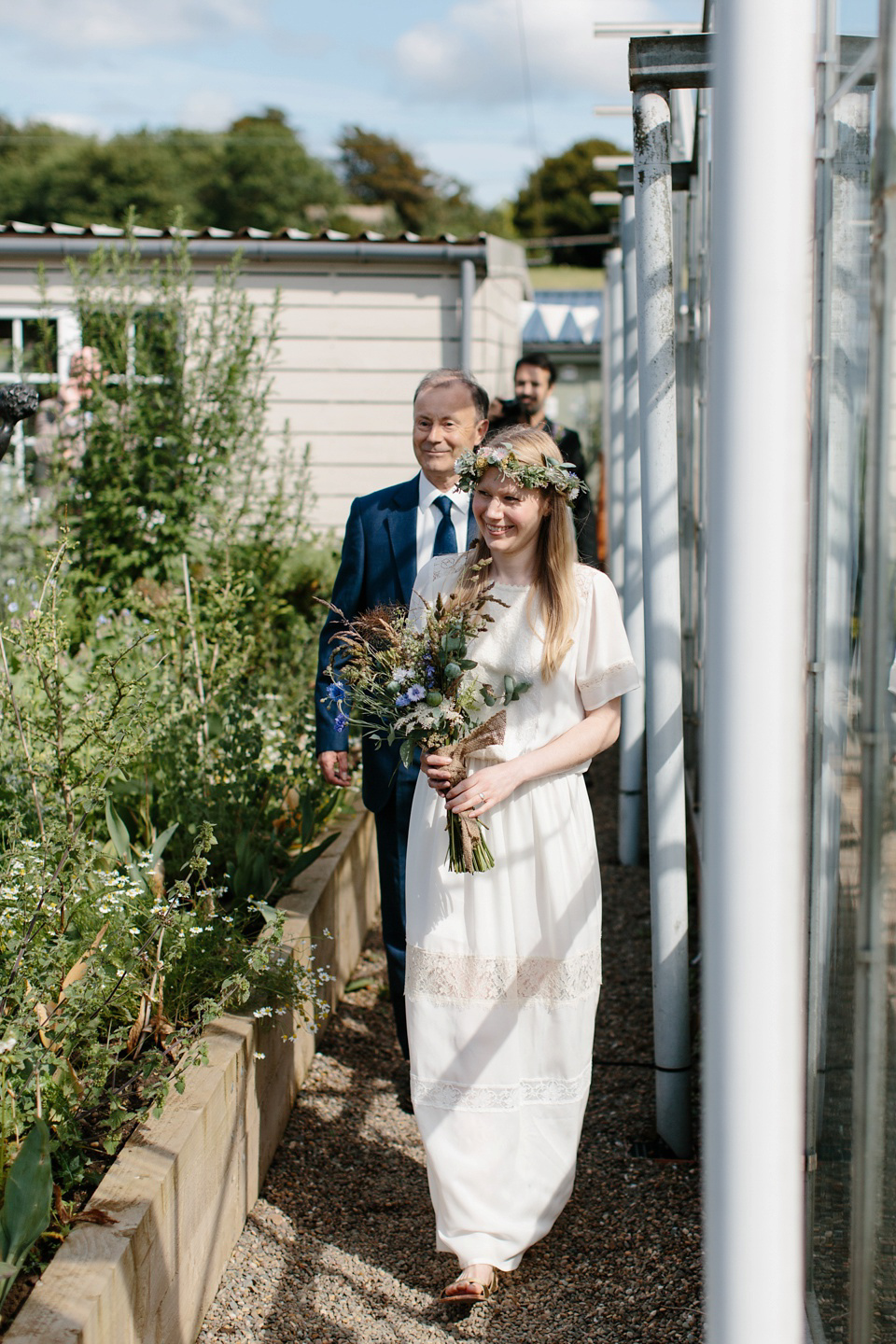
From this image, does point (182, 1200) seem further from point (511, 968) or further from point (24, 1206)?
point (511, 968)

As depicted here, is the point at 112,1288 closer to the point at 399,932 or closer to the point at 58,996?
the point at 58,996

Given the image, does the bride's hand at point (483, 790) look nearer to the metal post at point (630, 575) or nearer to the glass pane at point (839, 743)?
the glass pane at point (839, 743)

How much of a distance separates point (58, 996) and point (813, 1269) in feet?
5.55

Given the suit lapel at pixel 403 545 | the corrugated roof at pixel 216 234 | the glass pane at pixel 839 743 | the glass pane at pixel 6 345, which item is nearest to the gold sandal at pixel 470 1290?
the glass pane at pixel 839 743

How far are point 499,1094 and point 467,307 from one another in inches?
282

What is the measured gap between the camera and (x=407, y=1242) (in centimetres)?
312

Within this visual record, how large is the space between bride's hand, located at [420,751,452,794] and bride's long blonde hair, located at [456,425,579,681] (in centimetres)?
31

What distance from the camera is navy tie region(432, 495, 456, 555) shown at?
3.61 meters

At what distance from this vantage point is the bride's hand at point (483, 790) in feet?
8.92

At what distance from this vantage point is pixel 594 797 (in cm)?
738

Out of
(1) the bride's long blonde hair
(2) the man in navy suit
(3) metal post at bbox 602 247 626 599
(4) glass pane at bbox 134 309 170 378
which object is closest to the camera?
(1) the bride's long blonde hair

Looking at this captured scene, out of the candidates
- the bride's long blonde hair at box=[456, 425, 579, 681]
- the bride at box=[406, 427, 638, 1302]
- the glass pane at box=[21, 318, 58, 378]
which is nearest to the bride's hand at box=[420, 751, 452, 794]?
the bride at box=[406, 427, 638, 1302]

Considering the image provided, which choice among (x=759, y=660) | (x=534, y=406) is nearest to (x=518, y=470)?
(x=759, y=660)

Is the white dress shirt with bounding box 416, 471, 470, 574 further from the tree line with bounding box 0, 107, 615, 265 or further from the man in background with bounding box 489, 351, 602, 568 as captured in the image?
the tree line with bounding box 0, 107, 615, 265
